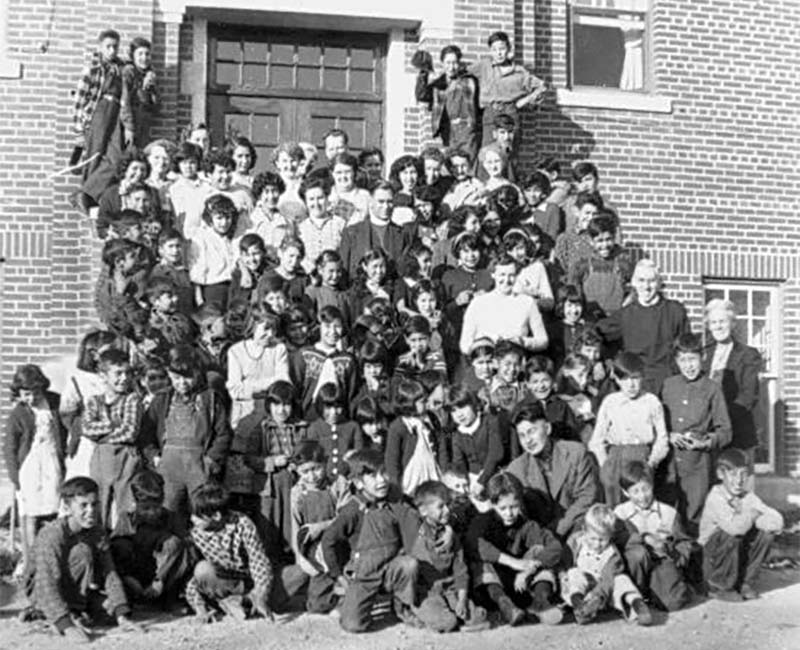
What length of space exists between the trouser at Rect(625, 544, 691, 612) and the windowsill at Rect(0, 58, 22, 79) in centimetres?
712

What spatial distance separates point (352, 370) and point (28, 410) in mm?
2114

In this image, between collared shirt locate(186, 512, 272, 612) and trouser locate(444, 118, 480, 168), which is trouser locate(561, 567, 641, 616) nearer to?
collared shirt locate(186, 512, 272, 612)

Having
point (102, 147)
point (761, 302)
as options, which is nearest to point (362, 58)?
point (102, 147)

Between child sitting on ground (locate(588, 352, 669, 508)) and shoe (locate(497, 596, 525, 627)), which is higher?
child sitting on ground (locate(588, 352, 669, 508))

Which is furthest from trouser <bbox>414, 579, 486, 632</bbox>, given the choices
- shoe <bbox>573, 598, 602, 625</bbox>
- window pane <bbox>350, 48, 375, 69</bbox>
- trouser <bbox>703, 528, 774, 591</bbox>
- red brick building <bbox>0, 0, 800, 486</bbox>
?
window pane <bbox>350, 48, 375, 69</bbox>

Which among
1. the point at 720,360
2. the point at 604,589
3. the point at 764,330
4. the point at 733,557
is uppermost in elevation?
the point at 764,330

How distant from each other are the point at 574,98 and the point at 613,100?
433 mm

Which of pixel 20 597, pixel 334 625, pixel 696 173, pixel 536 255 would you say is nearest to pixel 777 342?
pixel 696 173

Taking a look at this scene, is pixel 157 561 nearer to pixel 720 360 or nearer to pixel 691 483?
pixel 691 483

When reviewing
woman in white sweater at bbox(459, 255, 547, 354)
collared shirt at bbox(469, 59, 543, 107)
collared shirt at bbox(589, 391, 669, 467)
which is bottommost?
collared shirt at bbox(589, 391, 669, 467)

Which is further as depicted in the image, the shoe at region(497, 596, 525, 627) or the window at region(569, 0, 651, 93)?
the window at region(569, 0, 651, 93)

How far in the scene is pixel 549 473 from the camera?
8305 mm

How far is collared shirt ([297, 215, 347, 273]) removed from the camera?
9984mm

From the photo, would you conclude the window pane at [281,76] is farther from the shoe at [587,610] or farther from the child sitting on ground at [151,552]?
the shoe at [587,610]
